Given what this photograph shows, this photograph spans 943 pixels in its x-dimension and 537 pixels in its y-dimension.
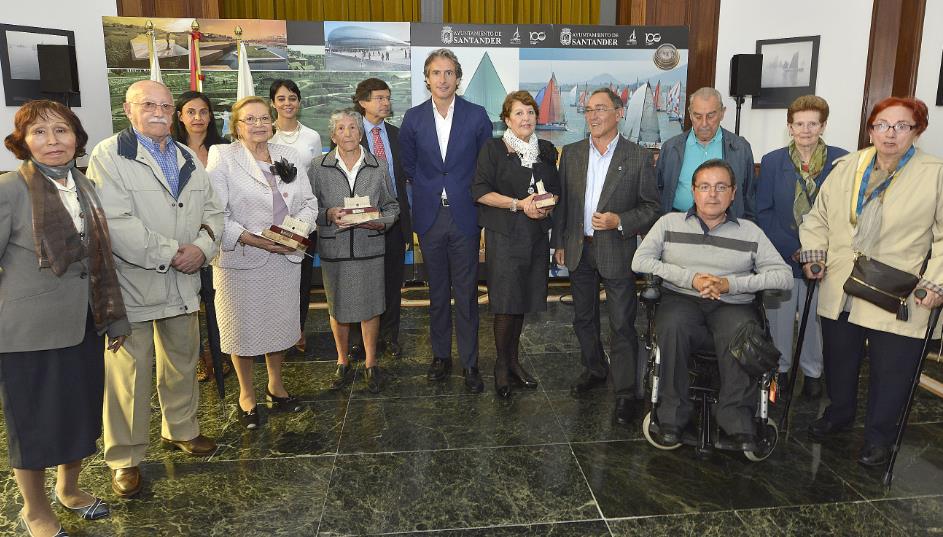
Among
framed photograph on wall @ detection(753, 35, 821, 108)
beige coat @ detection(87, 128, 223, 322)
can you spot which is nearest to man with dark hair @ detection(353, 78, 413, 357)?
beige coat @ detection(87, 128, 223, 322)

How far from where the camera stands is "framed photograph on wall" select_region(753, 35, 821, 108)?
6062 millimetres

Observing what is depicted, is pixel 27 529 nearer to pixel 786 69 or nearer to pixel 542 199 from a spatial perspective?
pixel 542 199

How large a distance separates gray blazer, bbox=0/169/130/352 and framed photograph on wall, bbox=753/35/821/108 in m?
6.22

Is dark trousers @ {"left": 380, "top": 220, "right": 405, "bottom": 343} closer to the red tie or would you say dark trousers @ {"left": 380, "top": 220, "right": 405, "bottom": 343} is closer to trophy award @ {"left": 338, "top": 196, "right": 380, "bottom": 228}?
the red tie

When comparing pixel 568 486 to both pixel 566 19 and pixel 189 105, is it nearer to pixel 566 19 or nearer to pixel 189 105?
pixel 189 105

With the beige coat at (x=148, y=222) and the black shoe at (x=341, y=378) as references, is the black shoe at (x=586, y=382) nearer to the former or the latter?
the black shoe at (x=341, y=378)

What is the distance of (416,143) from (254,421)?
1.79 m

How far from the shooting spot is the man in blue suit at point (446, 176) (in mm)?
3568

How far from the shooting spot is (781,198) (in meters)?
3.56

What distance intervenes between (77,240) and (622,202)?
2.50 metres

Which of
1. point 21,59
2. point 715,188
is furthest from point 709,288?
point 21,59

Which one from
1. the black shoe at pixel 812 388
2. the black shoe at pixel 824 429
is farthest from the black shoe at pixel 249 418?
the black shoe at pixel 812 388

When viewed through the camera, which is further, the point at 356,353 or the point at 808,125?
the point at 356,353

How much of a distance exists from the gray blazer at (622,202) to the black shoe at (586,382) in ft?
2.40
